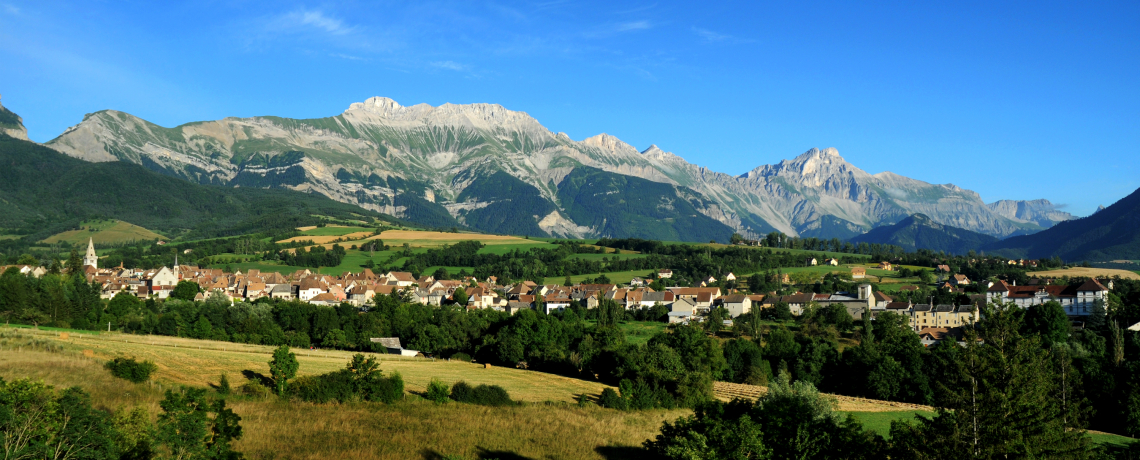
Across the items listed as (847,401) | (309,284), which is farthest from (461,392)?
(309,284)

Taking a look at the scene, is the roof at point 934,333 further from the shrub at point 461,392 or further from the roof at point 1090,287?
the shrub at point 461,392

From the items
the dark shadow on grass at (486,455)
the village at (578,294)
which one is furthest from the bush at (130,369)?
the village at (578,294)

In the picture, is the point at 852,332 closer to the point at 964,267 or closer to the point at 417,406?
the point at 417,406

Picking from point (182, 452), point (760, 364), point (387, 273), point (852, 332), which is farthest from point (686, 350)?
point (387, 273)

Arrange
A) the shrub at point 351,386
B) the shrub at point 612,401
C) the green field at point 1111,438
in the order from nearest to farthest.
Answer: the shrub at point 351,386, the green field at point 1111,438, the shrub at point 612,401

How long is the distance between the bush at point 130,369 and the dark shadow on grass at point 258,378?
237 inches

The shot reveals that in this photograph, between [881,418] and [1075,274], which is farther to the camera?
[1075,274]

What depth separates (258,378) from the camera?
1906 inches

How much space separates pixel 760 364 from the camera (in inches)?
2744

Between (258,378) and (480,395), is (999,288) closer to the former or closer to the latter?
(480,395)

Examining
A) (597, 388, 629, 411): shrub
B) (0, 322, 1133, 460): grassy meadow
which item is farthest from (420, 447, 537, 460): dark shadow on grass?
(597, 388, 629, 411): shrub

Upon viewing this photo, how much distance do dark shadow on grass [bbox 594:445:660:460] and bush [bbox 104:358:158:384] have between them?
79.5ft

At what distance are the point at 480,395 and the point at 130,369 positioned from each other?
753 inches

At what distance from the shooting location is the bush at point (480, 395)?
1912 inches
